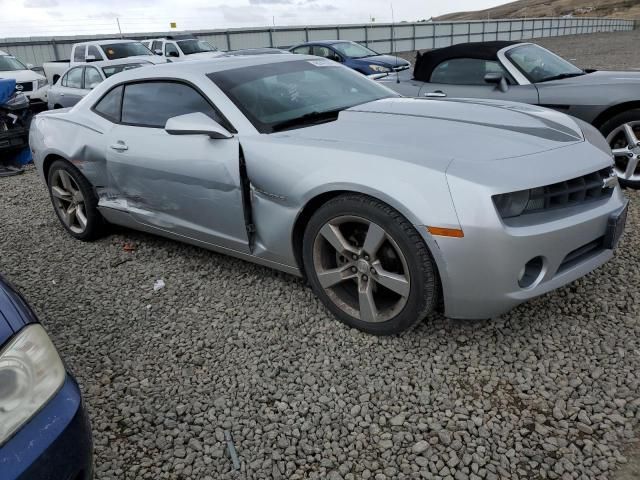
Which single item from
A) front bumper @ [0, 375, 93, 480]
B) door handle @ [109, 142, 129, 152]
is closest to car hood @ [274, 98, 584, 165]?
door handle @ [109, 142, 129, 152]

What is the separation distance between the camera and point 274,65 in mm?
3646

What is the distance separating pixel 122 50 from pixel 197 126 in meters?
12.8

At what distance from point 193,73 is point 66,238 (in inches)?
84.9

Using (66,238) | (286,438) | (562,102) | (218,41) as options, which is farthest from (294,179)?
(218,41)

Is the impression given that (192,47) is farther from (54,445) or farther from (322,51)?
(54,445)

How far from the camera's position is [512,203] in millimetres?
2340

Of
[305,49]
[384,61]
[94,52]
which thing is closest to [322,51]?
[305,49]

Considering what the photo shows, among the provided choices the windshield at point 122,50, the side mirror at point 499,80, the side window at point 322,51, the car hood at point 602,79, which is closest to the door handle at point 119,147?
the side mirror at point 499,80

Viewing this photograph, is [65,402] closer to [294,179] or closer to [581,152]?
[294,179]

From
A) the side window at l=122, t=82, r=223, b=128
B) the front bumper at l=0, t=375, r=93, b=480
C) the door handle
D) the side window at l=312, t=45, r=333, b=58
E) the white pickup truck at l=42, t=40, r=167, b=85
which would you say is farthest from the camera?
the side window at l=312, t=45, r=333, b=58

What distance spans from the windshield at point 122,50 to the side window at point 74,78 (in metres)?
3.15

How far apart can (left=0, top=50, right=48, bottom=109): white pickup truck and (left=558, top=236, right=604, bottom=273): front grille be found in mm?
12366

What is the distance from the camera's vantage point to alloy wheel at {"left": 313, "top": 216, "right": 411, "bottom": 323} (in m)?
2.57

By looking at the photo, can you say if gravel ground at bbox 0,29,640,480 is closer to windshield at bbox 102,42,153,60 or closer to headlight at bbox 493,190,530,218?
headlight at bbox 493,190,530,218
